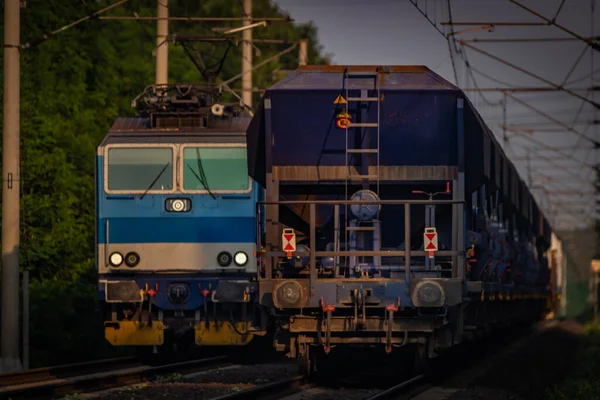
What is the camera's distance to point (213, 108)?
18406mm

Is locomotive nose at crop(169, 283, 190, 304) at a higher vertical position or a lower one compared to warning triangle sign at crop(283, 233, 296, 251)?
lower

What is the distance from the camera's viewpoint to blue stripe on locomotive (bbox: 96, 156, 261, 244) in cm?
1753

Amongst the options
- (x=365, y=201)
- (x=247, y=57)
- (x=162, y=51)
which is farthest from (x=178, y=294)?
(x=247, y=57)

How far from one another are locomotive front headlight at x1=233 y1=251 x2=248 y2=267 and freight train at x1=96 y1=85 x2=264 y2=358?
2cm

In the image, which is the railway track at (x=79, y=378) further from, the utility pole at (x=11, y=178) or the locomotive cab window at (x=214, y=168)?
the locomotive cab window at (x=214, y=168)

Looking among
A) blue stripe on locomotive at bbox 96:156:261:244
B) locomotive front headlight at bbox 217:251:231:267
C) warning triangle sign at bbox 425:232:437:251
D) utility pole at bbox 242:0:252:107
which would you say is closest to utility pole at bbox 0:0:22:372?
blue stripe on locomotive at bbox 96:156:261:244

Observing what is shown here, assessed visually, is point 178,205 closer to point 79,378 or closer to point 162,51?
point 79,378

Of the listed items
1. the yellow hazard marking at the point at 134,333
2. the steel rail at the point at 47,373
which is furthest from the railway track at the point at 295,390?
the steel rail at the point at 47,373

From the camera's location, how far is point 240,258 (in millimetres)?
17578

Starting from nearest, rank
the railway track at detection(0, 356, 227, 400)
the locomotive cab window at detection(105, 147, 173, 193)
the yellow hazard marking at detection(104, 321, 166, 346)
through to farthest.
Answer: the railway track at detection(0, 356, 227, 400) < the yellow hazard marking at detection(104, 321, 166, 346) < the locomotive cab window at detection(105, 147, 173, 193)

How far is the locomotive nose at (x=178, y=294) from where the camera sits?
57.3 feet

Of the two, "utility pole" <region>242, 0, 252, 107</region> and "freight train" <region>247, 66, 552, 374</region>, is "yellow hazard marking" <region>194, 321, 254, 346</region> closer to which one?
"freight train" <region>247, 66, 552, 374</region>

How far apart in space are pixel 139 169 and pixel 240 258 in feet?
6.78

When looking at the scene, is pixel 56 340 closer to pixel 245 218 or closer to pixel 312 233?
pixel 245 218
